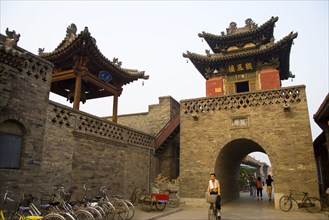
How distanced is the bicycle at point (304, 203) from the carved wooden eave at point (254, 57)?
6575mm

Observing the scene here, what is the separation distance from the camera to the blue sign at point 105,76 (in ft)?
41.3

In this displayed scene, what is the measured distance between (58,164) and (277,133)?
26.5ft

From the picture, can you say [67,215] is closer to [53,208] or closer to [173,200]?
[53,208]

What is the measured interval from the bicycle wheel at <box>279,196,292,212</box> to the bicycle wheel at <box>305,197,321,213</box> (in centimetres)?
55

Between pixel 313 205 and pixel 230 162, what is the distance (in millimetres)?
4735

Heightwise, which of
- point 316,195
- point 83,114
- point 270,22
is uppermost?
point 270,22

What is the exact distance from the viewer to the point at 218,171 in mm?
11883

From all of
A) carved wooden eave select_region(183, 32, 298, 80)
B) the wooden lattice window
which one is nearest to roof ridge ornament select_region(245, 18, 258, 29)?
carved wooden eave select_region(183, 32, 298, 80)

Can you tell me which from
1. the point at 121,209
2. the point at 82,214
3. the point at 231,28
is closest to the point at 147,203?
the point at 121,209

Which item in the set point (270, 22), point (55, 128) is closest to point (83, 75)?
point (55, 128)

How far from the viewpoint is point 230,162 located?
13.8m

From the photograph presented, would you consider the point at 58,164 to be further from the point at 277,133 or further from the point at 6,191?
the point at 277,133

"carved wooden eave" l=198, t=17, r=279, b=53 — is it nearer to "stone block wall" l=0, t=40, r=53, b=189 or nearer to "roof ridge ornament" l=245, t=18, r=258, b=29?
"roof ridge ornament" l=245, t=18, r=258, b=29

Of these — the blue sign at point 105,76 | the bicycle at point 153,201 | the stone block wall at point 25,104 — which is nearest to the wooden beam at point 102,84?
the blue sign at point 105,76
